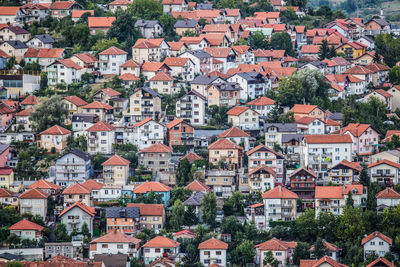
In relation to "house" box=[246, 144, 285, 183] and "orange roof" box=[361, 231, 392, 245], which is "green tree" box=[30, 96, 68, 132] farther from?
"orange roof" box=[361, 231, 392, 245]

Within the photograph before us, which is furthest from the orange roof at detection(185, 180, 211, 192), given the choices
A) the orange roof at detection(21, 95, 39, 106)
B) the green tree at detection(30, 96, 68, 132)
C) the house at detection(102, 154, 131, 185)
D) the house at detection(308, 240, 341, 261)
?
the orange roof at detection(21, 95, 39, 106)

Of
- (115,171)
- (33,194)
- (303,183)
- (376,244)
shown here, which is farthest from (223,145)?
(376,244)

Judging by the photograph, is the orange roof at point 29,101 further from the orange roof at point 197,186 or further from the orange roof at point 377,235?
the orange roof at point 377,235

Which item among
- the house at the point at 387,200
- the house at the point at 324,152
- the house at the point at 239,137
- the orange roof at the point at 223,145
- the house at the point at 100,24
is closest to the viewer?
the house at the point at 387,200

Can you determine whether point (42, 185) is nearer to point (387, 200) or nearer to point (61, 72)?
point (61, 72)

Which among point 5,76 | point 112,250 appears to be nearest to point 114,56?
point 5,76

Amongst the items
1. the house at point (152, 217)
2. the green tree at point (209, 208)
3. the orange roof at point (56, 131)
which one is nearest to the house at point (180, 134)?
the orange roof at point (56, 131)
